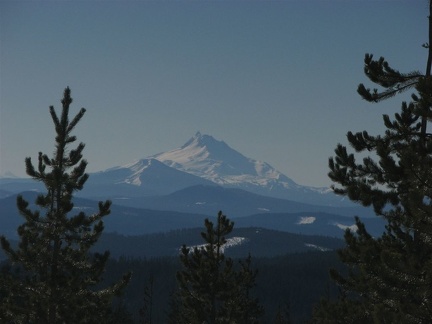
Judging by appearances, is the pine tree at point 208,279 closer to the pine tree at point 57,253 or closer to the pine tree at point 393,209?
the pine tree at point 57,253

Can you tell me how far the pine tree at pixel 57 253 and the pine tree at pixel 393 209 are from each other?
30.2ft

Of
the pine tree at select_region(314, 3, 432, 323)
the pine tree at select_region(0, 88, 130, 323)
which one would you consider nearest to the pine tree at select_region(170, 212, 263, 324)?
the pine tree at select_region(0, 88, 130, 323)

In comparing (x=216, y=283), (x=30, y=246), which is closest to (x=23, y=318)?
(x=30, y=246)

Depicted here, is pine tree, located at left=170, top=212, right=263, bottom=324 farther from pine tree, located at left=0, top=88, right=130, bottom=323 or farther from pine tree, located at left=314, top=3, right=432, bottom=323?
pine tree, located at left=314, top=3, right=432, bottom=323

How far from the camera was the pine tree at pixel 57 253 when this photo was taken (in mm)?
23016

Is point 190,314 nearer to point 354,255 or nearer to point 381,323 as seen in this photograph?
point 354,255

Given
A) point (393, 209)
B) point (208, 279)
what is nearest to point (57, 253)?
point (208, 279)

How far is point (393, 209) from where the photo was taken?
59.6 feet

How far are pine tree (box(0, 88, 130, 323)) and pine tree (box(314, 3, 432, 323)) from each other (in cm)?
920

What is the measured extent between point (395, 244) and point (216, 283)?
16.4 metres

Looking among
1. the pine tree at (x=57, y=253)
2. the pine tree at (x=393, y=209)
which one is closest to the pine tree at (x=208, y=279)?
the pine tree at (x=57, y=253)

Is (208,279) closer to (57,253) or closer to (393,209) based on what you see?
(57,253)

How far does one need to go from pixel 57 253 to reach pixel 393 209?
12.8m

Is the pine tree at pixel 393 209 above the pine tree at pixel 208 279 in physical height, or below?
above
